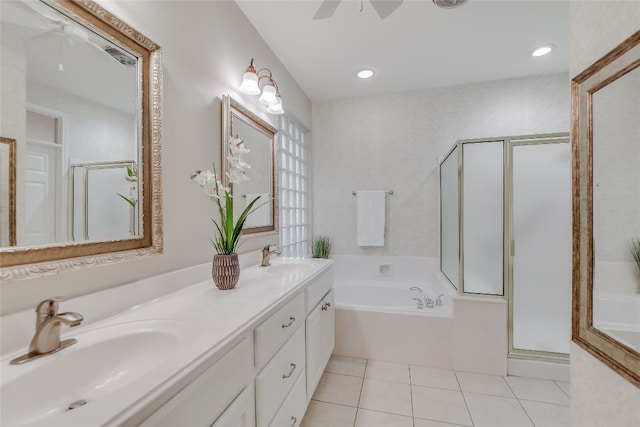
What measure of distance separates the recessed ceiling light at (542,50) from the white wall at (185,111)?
236 centimetres

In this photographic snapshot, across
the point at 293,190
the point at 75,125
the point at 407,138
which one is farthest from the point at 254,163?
the point at 407,138

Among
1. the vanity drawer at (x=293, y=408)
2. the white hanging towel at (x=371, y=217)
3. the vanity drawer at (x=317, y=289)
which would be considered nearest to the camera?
the vanity drawer at (x=293, y=408)

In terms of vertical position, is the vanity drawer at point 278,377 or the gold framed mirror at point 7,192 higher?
the gold framed mirror at point 7,192

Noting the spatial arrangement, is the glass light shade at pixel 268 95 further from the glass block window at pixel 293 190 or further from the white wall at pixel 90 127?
the white wall at pixel 90 127

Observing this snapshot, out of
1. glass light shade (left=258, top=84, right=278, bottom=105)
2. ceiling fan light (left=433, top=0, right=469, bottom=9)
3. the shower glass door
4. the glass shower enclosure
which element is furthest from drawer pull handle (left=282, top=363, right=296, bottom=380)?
ceiling fan light (left=433, top=0, right=469, bottom=9)

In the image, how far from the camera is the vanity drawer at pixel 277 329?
945 millimetres

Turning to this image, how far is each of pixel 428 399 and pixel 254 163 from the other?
1926 mm

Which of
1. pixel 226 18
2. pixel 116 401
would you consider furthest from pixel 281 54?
pixel 116 401

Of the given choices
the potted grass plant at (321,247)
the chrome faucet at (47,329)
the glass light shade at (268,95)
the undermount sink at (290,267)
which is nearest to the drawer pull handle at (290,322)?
the undermount sink at (290,267)

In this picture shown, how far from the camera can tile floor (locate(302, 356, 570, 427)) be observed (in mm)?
1549

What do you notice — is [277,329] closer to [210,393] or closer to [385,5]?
[210,393]

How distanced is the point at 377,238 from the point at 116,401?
2.76 metres

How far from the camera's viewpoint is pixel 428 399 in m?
1.73

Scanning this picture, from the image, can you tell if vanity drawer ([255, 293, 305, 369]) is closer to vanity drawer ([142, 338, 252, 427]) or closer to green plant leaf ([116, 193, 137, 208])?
vanity drawer ([142, 338, 252, 427])
